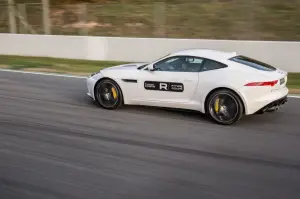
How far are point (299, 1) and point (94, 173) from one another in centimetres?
1248

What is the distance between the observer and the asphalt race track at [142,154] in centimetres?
512

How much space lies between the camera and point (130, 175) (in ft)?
18.2

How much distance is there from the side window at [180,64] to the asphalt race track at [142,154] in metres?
0.94

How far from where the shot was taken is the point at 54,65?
17062 mm

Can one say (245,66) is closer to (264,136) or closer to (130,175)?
(264,136)

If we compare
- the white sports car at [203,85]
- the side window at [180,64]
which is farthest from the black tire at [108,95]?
the side window at [180,64]

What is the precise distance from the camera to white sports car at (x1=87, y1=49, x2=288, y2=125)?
25.6 ft

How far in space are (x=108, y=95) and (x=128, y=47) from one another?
811cm

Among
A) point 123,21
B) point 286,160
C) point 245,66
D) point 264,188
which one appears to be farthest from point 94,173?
point 123,21

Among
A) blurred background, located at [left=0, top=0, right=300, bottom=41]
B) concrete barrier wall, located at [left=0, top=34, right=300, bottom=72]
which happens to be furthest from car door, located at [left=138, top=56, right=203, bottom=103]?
blurred background, located at [left=0, top=0, right=300, bottom=41]

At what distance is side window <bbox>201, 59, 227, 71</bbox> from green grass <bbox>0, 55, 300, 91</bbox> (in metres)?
6.27

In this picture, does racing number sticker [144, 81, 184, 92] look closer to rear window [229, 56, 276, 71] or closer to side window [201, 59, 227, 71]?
side window [201, 59, 227, 71]

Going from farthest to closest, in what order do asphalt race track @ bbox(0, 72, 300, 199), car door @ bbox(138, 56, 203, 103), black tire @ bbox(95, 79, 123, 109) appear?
black tire @ bbox(95, 79, 123, 109)
car door @ bbox(138, 56, 203, 103)
asphalt race track @ bbox(0, 72, 300, 199)

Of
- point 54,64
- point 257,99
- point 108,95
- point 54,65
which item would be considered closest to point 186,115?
point 257,99
